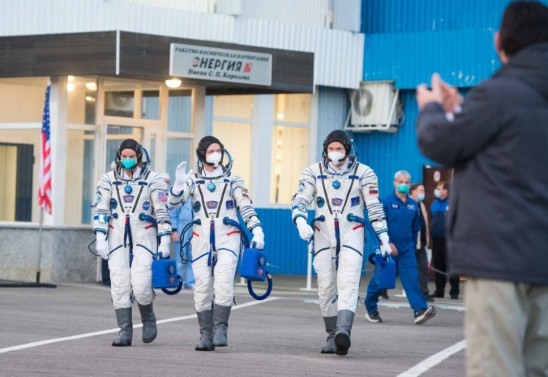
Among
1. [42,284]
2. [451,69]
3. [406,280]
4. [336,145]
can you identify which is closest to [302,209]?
[336,145]

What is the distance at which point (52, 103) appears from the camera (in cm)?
2367

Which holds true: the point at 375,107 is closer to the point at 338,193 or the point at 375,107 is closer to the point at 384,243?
the point at 384,243

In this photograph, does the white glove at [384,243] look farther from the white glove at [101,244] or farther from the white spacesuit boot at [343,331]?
the white glove at [101,244]

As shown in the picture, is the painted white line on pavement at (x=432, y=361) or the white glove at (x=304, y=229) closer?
the painted white line on pavement at (x=432, y=361)

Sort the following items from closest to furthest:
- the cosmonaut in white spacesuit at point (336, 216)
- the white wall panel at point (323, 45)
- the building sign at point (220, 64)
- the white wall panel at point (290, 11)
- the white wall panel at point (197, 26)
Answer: the cosmonaut in white spacesuit at point (336, 216)
the building sign at point (220, 64)
the white wall panel at point (197, 26)
the white wall panel at point (290, 11)
the white wall panel at point (323, 45)

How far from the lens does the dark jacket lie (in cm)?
550

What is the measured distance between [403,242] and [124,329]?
5.63m

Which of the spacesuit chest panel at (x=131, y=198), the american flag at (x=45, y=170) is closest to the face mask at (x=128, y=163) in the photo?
the spacesuit chest panel at (x=131, y=198)

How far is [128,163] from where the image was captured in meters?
13.8

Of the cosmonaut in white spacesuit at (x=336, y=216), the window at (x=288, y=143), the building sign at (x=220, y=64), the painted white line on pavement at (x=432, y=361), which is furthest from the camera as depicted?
the window at (x=288, y=143)

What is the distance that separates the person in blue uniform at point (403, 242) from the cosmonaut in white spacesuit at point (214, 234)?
4341 mm

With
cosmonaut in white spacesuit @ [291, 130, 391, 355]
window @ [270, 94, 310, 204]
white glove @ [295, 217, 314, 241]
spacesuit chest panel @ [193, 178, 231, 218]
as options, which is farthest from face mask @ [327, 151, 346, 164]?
window @ [270, 94, 310, 204]

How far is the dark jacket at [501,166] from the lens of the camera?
5.50m

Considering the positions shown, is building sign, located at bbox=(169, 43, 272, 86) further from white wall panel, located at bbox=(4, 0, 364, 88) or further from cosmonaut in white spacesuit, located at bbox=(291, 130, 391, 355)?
cosmonaut in white spacesuit, located at bbox=(291, 130, 391, 355)
